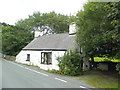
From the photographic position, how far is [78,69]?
10836 mm

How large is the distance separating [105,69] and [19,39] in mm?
17510

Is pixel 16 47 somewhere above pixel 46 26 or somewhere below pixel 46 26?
below

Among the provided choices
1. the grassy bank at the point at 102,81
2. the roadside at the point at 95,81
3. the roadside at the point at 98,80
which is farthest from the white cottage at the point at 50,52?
the grassy bank at the point at 102,81

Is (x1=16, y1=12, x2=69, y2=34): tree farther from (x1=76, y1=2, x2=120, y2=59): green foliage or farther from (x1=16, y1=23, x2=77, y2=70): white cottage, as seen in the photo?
(x1=76, y1=2, x2=120, y2=59): green foliage

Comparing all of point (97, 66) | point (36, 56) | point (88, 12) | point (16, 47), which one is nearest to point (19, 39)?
point (16, 47)

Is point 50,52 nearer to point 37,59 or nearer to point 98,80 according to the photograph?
point 37,59

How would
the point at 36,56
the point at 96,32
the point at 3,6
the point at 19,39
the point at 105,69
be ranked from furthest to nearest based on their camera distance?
the point at 19,39
the point at 36,56
the point at 105,69
the point at 96,32
the point at 3,6

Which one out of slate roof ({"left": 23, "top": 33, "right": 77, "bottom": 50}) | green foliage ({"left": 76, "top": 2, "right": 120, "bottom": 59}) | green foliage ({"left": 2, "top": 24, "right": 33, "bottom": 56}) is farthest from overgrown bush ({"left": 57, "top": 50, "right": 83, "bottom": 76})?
green foliage ({"left": 2, "top": 24, "right": 33, "bottom": 56})

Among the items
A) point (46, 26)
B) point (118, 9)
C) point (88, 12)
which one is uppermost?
point (46, 26)

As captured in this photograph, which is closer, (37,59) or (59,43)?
(59,43)

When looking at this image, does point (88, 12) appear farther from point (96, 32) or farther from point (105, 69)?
point (105, 69)

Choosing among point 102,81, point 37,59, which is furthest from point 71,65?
point 37,59

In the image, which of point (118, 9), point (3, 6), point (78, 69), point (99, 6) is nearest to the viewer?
point (3, 6)

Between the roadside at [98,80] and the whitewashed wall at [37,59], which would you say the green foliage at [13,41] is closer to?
the whitewashed wall at [37,59]
